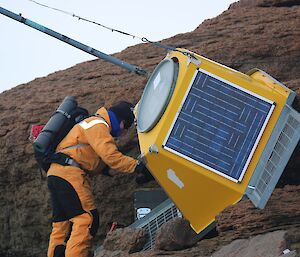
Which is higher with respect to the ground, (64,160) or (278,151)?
(278,151)

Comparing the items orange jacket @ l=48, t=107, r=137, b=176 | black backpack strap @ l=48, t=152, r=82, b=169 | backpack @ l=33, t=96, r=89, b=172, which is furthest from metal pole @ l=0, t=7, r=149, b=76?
black backpack strap @ l=48, t=152, r=82, b=169

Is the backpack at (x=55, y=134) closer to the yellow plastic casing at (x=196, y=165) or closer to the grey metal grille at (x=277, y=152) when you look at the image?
the yellow plastic casing at (x=196, y=165)

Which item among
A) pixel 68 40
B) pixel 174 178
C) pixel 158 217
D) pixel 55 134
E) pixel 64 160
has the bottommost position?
pixel 158 217

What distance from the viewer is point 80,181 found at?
7488mm

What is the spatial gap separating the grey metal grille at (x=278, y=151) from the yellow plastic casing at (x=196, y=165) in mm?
114

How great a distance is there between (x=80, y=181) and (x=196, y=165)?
5.33 feet

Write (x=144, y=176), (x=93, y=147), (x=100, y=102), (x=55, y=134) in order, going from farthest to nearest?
(x=100, y=102) → (x=144, y=176) → (x=55, y=134) → (x=93, y=147)

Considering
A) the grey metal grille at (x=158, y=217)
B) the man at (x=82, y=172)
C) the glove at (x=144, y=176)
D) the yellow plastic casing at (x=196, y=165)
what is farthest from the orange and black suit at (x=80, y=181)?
the yellow plastic casing at (x=196, y=165)

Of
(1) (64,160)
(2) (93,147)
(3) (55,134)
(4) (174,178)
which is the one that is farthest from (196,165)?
(3) (55,134)

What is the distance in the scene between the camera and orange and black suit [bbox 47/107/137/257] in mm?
7293

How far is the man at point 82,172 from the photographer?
287 inches

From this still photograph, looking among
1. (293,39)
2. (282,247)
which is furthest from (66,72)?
(282,247)

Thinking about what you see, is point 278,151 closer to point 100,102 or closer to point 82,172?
point 82,172

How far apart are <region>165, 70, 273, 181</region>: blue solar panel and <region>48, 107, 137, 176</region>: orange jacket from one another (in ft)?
3.67
